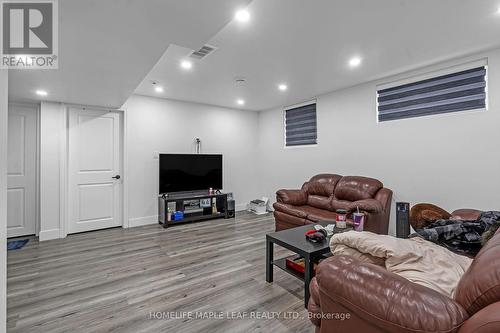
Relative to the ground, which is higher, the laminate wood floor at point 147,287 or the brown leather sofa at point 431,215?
the brown leather sofa at point 431,215

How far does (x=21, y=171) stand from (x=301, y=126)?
5.08m

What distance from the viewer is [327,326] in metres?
1.31

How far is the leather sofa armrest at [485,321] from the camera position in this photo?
0.72m

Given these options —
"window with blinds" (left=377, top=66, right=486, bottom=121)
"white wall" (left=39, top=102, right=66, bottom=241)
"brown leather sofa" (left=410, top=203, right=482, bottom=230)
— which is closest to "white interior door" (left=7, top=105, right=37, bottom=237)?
"white wall" (left=39, top=102, right=66, bottom=241)

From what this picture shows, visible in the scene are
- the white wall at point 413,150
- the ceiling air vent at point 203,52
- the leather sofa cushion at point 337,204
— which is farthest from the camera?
the leather sofa cushion at point 337,204

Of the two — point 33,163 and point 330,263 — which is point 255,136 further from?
point 330,263

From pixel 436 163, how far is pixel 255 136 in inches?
152

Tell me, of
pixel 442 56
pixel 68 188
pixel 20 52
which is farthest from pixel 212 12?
pixel 68 188

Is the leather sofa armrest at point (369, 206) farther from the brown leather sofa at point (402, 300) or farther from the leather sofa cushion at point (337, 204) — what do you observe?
the brown leather sofa at point (402, 300)

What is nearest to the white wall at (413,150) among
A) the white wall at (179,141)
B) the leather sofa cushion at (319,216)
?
the leather sofa cushion at (319,216)

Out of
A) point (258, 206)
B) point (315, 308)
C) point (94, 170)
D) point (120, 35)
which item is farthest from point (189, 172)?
point (315, 308)

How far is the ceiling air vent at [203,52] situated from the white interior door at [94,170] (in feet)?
7.92

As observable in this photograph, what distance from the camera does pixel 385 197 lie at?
3.29 meters

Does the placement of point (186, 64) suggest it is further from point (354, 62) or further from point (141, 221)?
point (141, 221)
